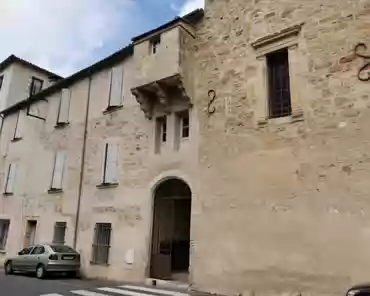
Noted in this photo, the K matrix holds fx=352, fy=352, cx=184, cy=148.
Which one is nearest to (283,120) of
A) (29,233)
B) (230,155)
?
(230,155)

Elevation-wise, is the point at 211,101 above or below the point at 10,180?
above

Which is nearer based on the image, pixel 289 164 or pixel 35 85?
pixel 289 164

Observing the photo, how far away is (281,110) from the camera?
9.66 metres

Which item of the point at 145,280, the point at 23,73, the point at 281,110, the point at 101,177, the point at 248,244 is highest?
the point at 23,73

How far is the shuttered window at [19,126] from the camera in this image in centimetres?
1962

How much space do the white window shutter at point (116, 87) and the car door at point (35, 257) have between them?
609 cm

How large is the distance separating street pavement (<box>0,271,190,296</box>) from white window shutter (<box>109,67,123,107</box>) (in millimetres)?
6814

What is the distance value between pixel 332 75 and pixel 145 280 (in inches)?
316

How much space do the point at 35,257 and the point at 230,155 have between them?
810 cm

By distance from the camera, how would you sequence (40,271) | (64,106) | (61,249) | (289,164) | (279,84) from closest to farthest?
(289,164) < (279,84) < (40,271) < (61,249) < (64,106)

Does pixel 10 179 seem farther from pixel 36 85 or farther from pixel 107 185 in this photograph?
pixel 107 185

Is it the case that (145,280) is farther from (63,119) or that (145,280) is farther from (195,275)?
(63,119)

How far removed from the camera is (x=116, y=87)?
14.2 meters

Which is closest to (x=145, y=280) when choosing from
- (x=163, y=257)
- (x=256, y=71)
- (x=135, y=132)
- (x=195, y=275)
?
(x=163, y=257)
